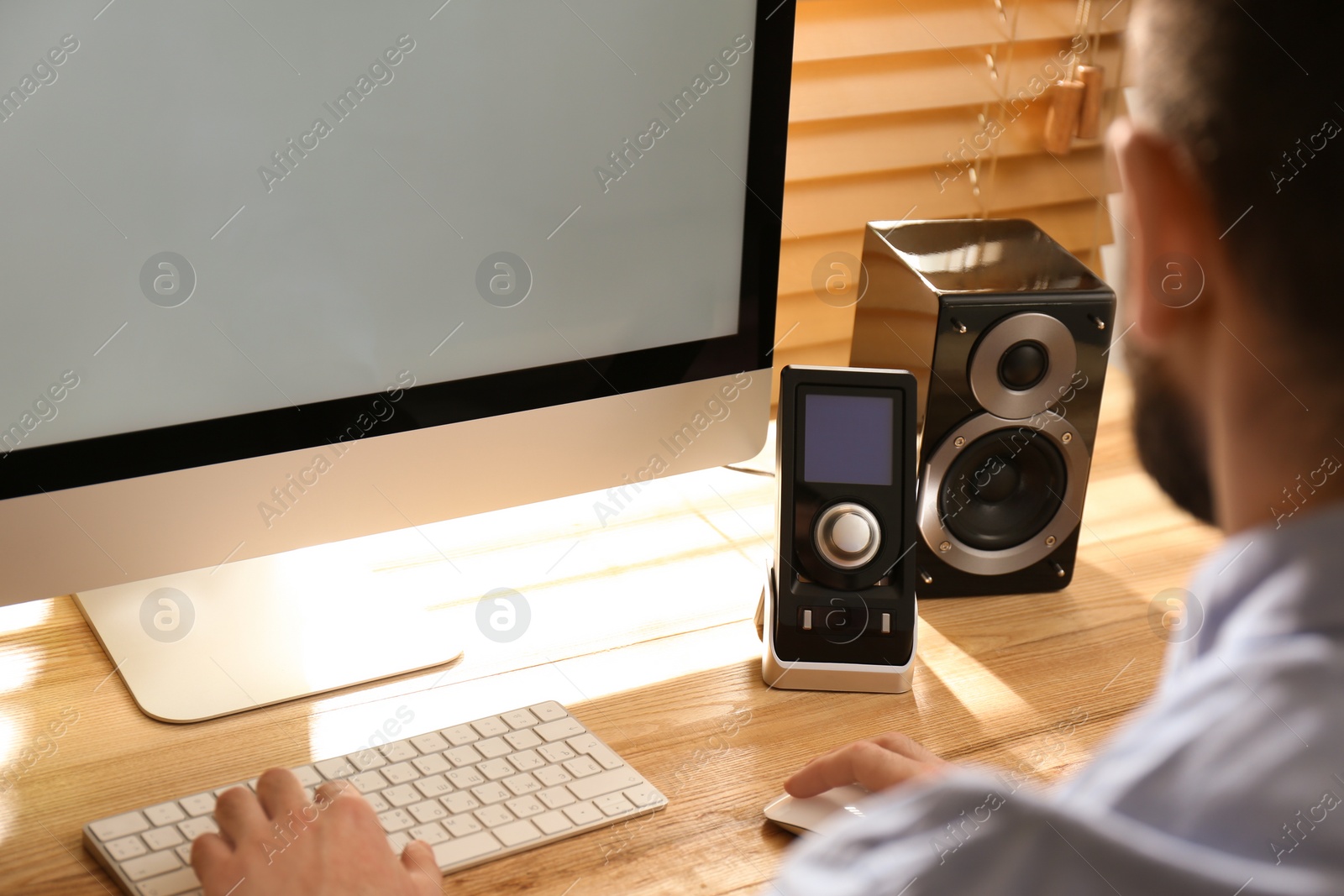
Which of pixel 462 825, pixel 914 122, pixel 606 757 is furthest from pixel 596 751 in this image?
pixel 914 122

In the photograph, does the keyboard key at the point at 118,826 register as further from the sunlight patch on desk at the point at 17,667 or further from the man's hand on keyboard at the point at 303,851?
the sunlight patch on desk at the point at 17,667

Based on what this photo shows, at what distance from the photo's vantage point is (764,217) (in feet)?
3.19

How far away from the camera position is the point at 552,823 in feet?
2.40

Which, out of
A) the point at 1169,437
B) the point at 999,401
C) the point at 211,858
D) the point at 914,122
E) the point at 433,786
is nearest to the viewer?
the point at 1169,437

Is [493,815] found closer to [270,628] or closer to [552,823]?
[552,823]

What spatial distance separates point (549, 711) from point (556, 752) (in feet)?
0.14

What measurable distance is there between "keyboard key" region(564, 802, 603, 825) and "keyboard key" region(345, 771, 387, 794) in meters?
0.12

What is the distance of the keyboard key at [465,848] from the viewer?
0.70m

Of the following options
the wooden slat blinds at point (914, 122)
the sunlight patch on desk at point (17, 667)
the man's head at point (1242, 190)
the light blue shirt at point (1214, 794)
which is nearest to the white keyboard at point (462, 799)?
the sunlight patch on desk at point (17, 667)

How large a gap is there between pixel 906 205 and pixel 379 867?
3.89ft

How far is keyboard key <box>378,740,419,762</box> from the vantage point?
77 cm

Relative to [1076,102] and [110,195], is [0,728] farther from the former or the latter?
[1076,102]

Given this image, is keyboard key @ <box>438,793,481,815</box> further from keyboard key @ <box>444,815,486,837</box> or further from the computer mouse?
the computer mouse

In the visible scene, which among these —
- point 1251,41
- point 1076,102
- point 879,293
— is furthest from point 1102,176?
point 1251,41
